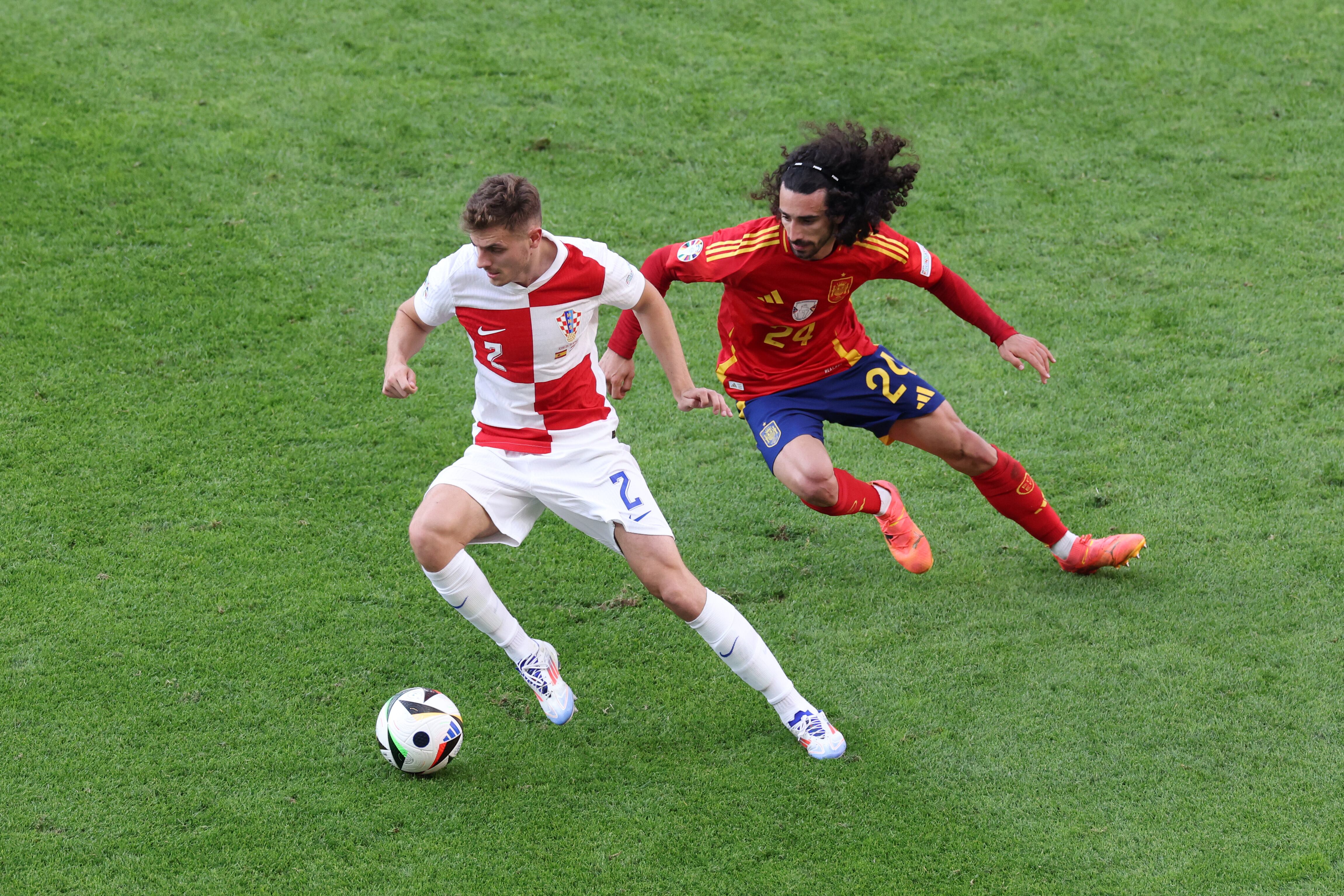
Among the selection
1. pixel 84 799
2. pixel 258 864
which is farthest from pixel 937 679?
pixel 84 799

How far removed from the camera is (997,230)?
25.5 feet

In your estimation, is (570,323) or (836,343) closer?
(570,323)

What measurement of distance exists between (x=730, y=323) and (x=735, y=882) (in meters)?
2.27

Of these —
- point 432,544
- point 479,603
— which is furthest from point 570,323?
point 479,603

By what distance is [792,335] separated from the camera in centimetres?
507

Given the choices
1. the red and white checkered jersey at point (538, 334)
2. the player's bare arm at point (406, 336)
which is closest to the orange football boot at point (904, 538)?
the red and white checkered jersey at point (538, 334)

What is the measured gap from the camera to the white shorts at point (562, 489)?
4375 millimetres

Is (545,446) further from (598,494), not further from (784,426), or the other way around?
(784,426)

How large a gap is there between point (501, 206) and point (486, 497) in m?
1.01

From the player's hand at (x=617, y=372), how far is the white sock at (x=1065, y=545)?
1905 millimetres

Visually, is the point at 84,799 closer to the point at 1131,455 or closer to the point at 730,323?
the point at 730,323

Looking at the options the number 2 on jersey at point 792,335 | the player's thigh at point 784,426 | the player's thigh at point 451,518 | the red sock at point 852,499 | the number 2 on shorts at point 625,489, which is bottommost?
the red sock at point 852,499

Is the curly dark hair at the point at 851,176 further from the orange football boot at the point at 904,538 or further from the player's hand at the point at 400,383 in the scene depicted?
the player's hand at the point at 400,383

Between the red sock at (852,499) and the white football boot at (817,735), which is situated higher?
the red sock at (852,499)
